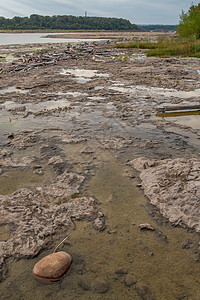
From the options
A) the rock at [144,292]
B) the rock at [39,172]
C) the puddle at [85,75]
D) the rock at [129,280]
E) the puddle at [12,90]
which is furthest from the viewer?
the puddle at [85,75]

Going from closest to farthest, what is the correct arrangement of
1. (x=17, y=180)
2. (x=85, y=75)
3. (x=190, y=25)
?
(x=17, y=180) < (x=85, y=75) < (x=190, y=25)

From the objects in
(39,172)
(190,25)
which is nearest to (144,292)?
(39,172)

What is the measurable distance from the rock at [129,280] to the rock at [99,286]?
0.54ft

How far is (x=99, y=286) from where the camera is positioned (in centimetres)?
188

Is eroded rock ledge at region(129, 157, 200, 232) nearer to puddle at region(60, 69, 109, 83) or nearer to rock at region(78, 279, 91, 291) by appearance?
rock at region(78, 279, 91, 291)

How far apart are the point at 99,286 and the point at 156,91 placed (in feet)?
23.0

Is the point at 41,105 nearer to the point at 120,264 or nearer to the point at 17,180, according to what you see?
the point at 17,180

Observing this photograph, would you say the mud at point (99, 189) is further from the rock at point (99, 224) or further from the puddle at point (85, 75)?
the puddle at point (85, 75)

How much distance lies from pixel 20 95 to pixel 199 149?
583 centimetres

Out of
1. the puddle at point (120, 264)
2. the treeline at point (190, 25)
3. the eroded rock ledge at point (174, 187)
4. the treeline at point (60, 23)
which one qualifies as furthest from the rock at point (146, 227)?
the treeline at point (60, 23)

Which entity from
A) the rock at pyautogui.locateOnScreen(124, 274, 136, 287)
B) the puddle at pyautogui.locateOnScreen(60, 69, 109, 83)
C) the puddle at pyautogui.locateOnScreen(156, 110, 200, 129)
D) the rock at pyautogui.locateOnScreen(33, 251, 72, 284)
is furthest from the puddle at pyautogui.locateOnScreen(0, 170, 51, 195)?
the puddle at pyautogui.locateOnScreen(60, 69, 109, 83)

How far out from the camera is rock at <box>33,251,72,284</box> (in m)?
1.90

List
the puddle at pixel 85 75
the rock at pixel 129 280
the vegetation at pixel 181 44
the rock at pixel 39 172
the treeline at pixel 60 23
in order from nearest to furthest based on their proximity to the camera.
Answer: the rock at pixel 129 280 < the rock at pixel 39 172 < the puddle at pixel 85 75 < the vegetation at pixel 181 44 < the treeline at pixel 60 23

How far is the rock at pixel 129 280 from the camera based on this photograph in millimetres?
1898
